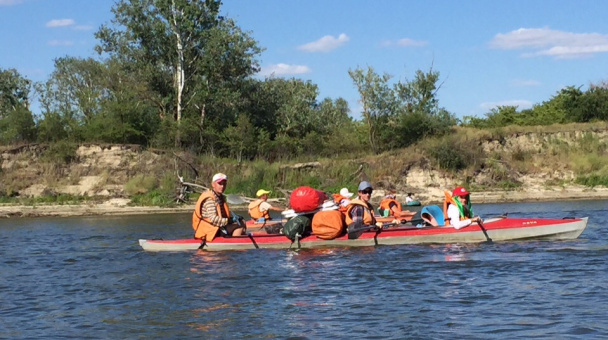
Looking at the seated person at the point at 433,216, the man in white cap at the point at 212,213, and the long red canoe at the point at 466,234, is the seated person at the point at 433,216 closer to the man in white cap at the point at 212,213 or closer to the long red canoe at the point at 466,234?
the long red canoe at the point at 466,234

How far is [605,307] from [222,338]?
4674mm

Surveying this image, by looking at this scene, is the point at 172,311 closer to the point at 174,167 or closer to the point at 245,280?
the point at 245,280

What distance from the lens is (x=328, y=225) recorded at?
16.5 meters

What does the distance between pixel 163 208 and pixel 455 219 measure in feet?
60.7

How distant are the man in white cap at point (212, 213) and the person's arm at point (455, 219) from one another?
14.3ft

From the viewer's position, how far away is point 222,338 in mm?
9461

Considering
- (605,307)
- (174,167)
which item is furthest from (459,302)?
(174,167)

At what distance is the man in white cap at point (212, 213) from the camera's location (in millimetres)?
16781

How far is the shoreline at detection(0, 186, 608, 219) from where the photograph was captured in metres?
32.1

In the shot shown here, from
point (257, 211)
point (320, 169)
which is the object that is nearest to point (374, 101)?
point (320, 169)

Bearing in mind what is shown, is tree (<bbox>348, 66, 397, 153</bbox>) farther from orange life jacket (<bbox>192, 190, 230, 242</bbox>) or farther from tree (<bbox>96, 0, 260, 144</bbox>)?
orange life jacket (<bbox>192, 190, 230, 242</bbox>)

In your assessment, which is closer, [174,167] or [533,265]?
[533,265]

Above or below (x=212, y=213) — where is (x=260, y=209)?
below

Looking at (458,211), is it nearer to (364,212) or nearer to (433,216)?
(433,216)
